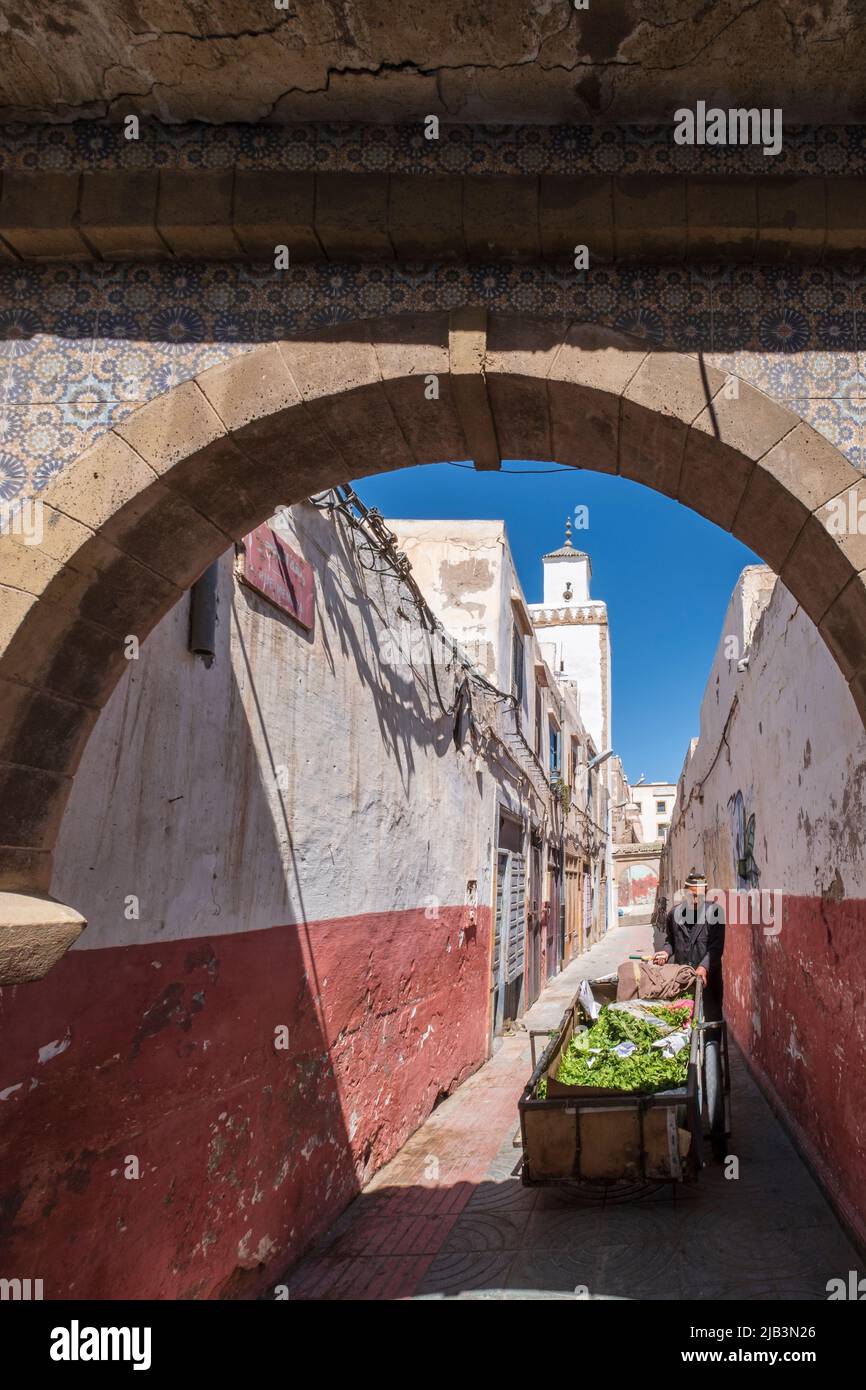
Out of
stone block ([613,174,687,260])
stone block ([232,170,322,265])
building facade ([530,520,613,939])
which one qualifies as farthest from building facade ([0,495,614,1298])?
building facade ([530,520,613,939])

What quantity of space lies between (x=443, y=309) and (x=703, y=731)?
1256 cm

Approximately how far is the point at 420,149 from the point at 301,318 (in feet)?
2.30

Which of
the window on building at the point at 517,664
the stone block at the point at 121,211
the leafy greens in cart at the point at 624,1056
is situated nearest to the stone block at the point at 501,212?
the stone block at the point at 121,211

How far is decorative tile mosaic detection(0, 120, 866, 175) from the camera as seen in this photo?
303cm

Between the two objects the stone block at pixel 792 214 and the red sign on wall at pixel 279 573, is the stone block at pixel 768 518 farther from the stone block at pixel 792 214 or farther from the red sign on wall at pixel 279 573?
the red sign on wall at pixel 279 573

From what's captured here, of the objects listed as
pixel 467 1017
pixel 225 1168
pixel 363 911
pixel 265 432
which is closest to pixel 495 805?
pixel 467 1017

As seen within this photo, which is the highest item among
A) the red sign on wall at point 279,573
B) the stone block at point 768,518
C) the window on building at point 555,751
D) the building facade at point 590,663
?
the building facade at point 590,663

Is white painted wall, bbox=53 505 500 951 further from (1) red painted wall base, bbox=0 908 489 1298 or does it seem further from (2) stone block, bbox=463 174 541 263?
(2) stone block, bbox=463 174 541 263

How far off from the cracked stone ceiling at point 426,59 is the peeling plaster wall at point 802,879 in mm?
2970

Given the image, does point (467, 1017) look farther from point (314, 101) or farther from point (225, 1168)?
point (314, 101)

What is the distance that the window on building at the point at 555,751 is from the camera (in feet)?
60.7

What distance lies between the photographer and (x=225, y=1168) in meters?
4.14

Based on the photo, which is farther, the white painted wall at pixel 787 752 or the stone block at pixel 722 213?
the white painted wall at pixel 787 752

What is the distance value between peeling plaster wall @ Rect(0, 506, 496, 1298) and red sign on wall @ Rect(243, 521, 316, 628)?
10 centimetres
